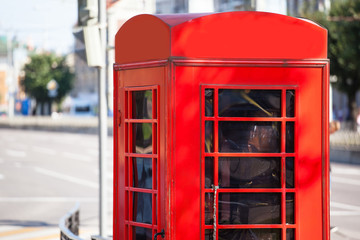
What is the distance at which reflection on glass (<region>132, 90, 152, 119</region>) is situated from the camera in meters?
4.18

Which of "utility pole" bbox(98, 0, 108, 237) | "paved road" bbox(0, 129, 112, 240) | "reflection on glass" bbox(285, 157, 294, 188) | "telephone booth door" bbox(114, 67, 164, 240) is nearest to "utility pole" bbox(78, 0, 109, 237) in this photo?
"utility pole" bbox(98, 0, 108, 237)

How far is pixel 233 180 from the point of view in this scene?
13.2ft

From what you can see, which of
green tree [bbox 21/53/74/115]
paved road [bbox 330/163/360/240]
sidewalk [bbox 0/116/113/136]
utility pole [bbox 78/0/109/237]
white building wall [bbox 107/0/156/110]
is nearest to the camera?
utility pole [bbox 78/0/109/237]

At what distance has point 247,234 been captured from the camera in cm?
405

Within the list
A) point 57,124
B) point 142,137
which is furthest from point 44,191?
point 57,124

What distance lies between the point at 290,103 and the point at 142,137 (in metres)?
1.00

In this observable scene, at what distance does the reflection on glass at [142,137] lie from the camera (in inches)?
165

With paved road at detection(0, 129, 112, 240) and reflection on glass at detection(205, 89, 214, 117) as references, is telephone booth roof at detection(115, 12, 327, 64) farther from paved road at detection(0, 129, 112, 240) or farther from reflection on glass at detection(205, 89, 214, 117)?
paved road at detection(0, 129, 112, 240)

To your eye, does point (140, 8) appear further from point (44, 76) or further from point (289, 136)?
point (44, 76)

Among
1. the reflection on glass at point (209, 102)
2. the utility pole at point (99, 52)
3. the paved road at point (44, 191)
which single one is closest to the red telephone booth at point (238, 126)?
the reflection on glass at point (209, 102)

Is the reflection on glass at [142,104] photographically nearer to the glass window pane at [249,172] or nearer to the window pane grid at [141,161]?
the window pane grid at [141,161]

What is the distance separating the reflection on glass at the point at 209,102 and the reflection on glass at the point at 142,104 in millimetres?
404

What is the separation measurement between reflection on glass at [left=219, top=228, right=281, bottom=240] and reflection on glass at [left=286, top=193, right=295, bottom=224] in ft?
0.32

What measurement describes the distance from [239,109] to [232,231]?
78cm
